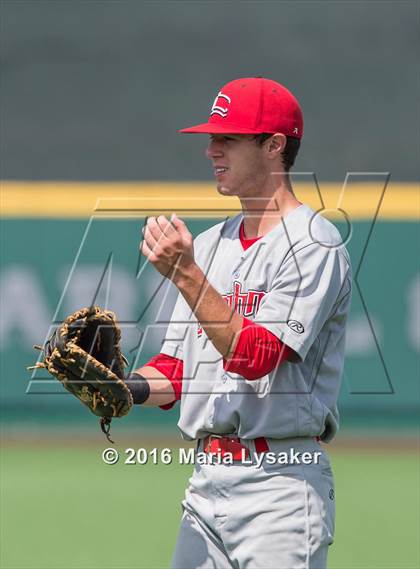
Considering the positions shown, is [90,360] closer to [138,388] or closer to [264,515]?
[138,388]

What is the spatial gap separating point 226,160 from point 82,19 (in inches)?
315

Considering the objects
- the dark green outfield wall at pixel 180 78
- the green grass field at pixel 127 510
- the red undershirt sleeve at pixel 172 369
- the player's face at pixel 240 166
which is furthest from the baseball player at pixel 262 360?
the dark green outfield wall at pixel 180 78

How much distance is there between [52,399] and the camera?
750 cm

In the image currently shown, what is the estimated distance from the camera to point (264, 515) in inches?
105

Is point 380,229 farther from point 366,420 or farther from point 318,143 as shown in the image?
point 318,143

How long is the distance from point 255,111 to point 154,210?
4894mm

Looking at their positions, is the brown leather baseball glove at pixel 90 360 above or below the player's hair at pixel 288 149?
below

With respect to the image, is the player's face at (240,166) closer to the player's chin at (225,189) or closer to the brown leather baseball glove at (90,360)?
the player's chin at (225,189)

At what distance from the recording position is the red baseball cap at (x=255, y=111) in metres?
2.77

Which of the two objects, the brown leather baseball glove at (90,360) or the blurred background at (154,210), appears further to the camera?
the blurred background at (154,210)

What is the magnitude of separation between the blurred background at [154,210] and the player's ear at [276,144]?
2.34 metres

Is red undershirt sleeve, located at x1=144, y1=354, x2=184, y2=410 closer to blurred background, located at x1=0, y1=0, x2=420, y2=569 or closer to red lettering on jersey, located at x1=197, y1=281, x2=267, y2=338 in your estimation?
red lettering on jersey, located at x1=197, y1=281, x2=267, y2=338

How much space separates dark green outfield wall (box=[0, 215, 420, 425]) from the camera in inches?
292

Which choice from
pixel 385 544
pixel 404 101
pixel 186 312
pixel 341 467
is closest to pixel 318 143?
pixel 404 101
